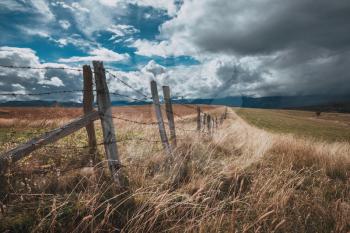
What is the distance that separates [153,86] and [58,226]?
3.54 metres

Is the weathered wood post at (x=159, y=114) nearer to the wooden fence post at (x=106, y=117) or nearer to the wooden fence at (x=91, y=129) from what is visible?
the wooden fence at (x=91, y=129)

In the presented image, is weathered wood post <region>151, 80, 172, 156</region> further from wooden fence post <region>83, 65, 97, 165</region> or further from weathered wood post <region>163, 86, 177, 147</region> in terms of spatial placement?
wooden fence post <region>83, 65, 97, 165</region>

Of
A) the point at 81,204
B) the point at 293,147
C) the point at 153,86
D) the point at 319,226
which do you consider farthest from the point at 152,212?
the point at 293,147

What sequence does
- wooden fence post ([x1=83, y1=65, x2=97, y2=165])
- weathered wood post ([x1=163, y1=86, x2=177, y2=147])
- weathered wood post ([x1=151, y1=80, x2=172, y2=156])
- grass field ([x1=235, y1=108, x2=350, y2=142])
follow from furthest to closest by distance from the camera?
grass field ([x1=235, y1=108, x2=350, y2=142])
weathered wood post ([x1=163, y1=86, x2=177, y2=147])
weathered wood post ([x1=151, y1=80, x2=172, y2=156])
wooden fence post ([x1=83, y1=65, x2=97, y2=165])

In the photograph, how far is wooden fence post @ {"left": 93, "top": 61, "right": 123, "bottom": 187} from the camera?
4453 millimetres

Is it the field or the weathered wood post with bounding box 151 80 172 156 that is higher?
the weathered wood post with bounding box 151 80 172 156

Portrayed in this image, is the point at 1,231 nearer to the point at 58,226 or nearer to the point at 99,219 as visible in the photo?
the point at 58,226

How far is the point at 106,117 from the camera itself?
447 centimetres

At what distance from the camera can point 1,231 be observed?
314 cm

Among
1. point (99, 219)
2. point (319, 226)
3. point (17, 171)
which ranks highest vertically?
point (17, 171)

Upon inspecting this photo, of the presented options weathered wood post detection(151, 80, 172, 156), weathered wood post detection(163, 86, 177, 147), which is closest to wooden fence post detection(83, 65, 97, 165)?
weathered wood post detection(151, 80, 172, 156)

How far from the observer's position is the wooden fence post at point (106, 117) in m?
4.45

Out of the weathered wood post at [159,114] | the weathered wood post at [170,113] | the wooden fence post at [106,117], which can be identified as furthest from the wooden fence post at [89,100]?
the weathered wood post at [170,113]

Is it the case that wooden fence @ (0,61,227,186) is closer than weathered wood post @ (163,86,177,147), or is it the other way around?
wooden fence @ (0,61,227,186)
